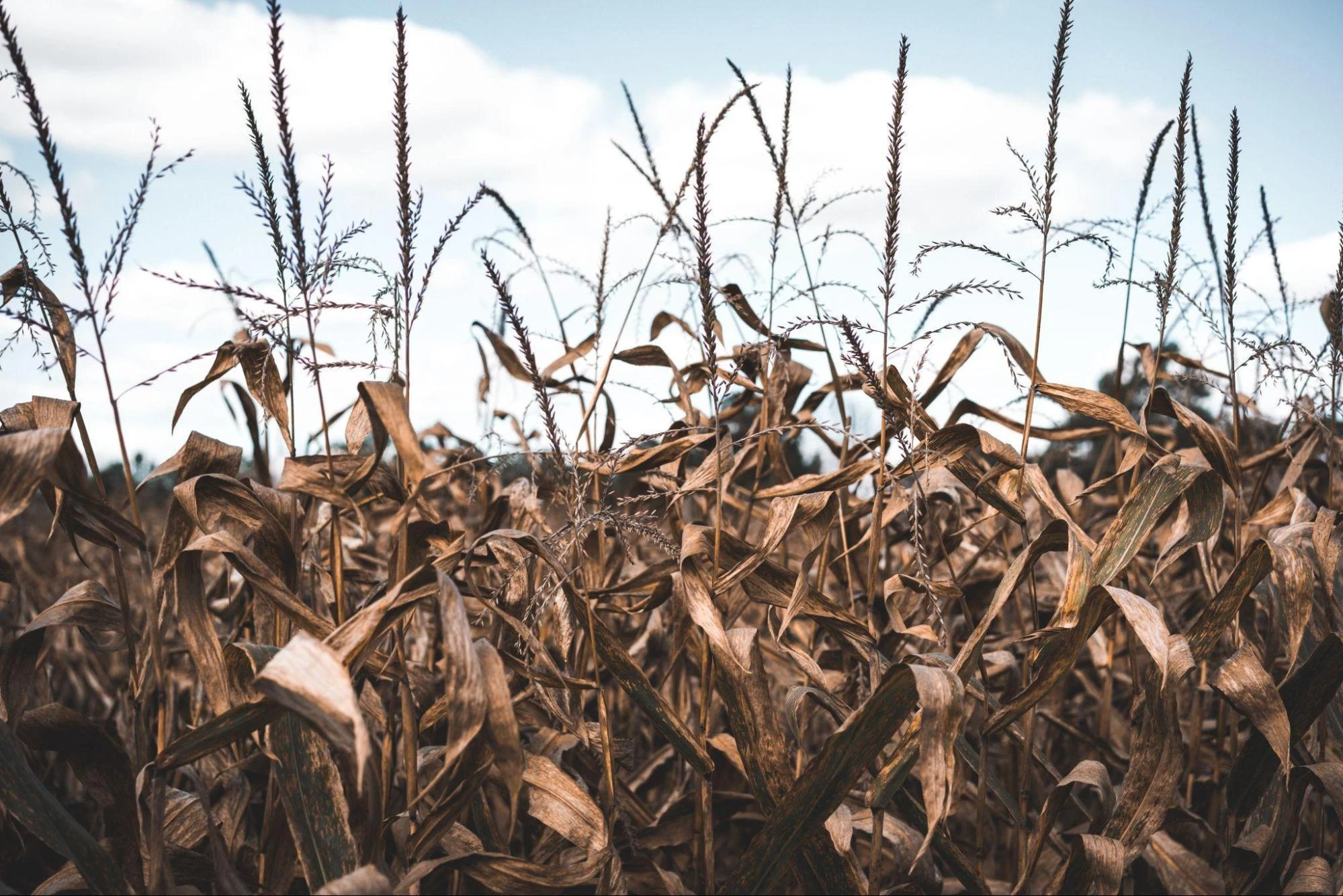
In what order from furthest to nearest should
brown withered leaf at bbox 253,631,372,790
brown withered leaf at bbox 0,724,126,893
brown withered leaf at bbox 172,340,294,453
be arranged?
1. brown withered leaf at bbox 172,340,294,453
2. brown withered leaf at bbox 0,724,126,893
3. brown withered leaf at bbox 253,631,372,790

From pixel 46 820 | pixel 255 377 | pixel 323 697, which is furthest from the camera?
pixel 255 377

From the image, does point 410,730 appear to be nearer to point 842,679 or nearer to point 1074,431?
point 842,679

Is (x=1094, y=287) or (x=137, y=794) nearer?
(x=137, y=794)

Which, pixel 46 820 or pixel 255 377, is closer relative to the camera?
pixel 46 820

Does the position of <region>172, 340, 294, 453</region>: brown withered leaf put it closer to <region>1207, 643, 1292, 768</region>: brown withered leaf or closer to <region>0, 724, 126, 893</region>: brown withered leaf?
<region>0, 724, 126, 893</region>: brown withered leaf

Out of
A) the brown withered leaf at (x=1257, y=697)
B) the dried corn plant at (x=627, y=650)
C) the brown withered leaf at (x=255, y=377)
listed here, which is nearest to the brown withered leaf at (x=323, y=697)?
the dried corn plant at (x=627, y=650)

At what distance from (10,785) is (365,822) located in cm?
62

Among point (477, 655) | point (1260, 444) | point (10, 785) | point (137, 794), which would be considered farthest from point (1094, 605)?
point (1260, 444)

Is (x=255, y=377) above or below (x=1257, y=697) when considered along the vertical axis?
above

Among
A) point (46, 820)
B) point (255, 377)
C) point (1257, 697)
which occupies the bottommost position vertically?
point (46, 820)

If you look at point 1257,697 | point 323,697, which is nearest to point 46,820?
point 323,697

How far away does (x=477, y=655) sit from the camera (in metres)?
1.11

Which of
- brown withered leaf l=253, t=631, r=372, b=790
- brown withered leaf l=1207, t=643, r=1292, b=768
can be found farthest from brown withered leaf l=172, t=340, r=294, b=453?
brown withered leaf l=1207, t=643, r=1292, b=768

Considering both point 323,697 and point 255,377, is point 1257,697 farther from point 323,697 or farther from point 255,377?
point 255,377
